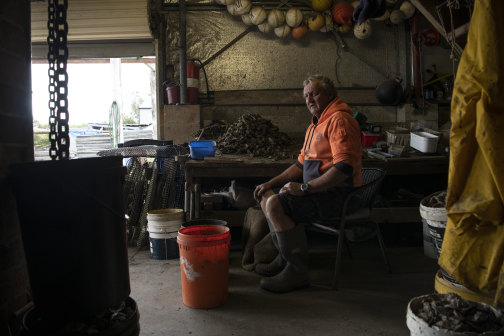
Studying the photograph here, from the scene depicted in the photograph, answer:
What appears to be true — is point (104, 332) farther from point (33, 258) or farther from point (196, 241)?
point (196, 241)

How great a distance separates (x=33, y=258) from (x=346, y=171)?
2188mm

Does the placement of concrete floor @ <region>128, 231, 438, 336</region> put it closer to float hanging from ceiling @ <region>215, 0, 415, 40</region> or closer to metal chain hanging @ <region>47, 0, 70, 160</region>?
metal chain hanging @ <region>47, 0, 70, 160</region>

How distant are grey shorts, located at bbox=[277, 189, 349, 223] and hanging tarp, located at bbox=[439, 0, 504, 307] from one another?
1.24m

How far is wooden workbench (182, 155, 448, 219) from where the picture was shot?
429 centimetres

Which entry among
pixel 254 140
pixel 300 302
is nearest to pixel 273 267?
pixel 300 302

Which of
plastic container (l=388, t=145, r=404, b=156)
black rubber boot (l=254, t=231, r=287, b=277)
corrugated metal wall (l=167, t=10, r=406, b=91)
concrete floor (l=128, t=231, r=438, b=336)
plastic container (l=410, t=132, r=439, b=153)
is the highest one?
corrugated metal wall (l=167, t=10, r=406, b=91)

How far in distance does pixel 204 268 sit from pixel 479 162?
1.93 meters

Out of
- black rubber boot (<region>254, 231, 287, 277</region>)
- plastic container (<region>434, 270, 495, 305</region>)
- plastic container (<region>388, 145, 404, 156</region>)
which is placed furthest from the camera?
plastic container (<region>388, 145, 404, 156</region>)

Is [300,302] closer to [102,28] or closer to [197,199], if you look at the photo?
[197,199]

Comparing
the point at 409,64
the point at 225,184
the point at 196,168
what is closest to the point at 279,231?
the point at 196,168

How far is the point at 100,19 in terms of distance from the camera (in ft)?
20.7

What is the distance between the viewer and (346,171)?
3035mm

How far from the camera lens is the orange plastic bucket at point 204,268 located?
2846 millimetres

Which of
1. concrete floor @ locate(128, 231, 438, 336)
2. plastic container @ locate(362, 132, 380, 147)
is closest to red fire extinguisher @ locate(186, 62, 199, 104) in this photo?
plastic container @ locate(362, 132, 380, 147)
